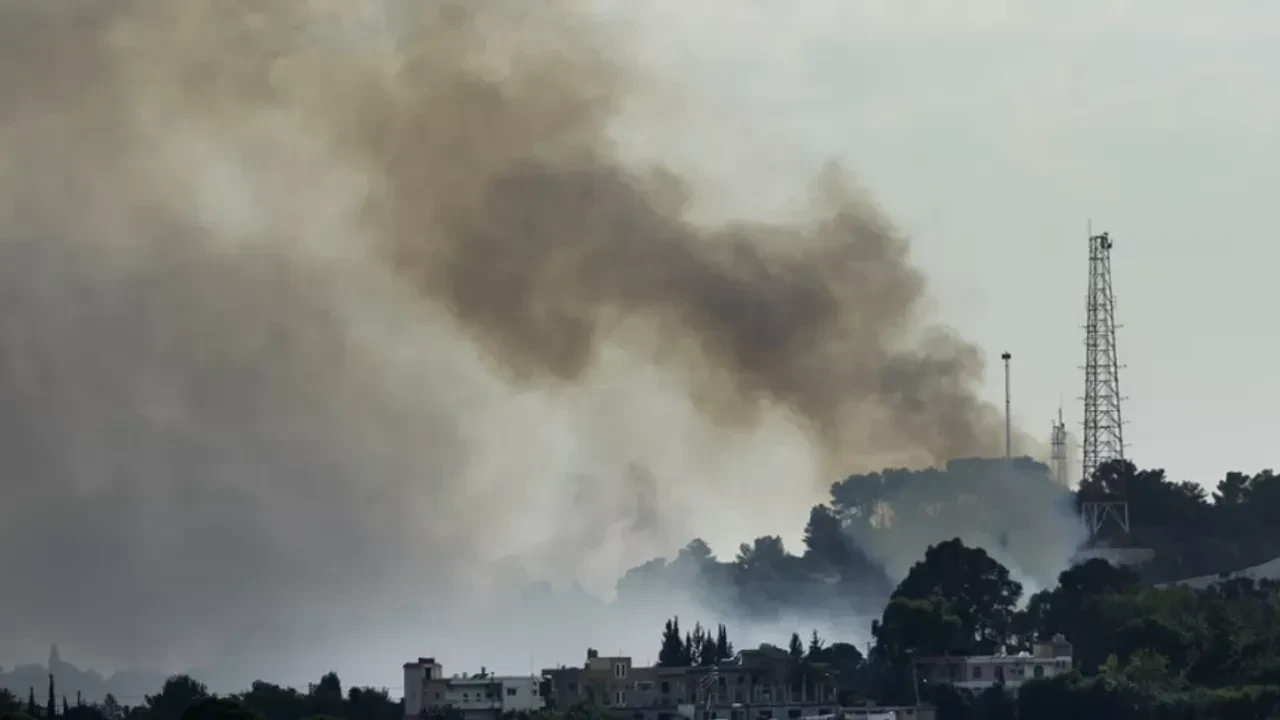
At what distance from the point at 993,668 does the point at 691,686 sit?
54.8ft

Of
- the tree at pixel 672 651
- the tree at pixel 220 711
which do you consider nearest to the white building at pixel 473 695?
the tree at pixel 672 651

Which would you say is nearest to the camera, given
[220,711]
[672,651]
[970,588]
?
[220,711]

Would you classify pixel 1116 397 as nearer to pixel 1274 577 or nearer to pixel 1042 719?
pixel 1274 577

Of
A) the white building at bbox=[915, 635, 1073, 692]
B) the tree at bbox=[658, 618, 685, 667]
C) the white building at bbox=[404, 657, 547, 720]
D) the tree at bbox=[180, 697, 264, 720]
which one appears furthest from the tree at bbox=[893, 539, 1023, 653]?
the tree at bbox=[180, 697, 264, 720]

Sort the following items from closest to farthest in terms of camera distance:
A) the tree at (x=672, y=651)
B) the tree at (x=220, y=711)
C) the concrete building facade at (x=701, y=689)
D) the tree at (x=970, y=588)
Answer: the tree at (x=220, y=711), the concrete building facade at (x=701, y=689), the tree at (x=672, y=651), the tree at (x=970, y=588)

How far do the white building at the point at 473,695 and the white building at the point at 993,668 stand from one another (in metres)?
21.7

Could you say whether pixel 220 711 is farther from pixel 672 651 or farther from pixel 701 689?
pixel 672 651

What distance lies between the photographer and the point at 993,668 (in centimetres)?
15625

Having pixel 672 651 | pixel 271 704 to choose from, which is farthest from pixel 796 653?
pixel 271 704

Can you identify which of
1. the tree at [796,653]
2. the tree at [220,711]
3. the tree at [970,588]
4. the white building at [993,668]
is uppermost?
the tree at [970,588]

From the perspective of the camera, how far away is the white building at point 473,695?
158375 mm

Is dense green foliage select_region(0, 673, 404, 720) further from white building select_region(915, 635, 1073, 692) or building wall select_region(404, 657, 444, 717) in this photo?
white building select_region(915, 635, 1073, 692)

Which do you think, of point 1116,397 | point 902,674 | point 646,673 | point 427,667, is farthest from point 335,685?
point 1116,397

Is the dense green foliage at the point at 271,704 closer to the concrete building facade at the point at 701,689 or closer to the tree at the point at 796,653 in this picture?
the concrete building facade at the point at 701,689
